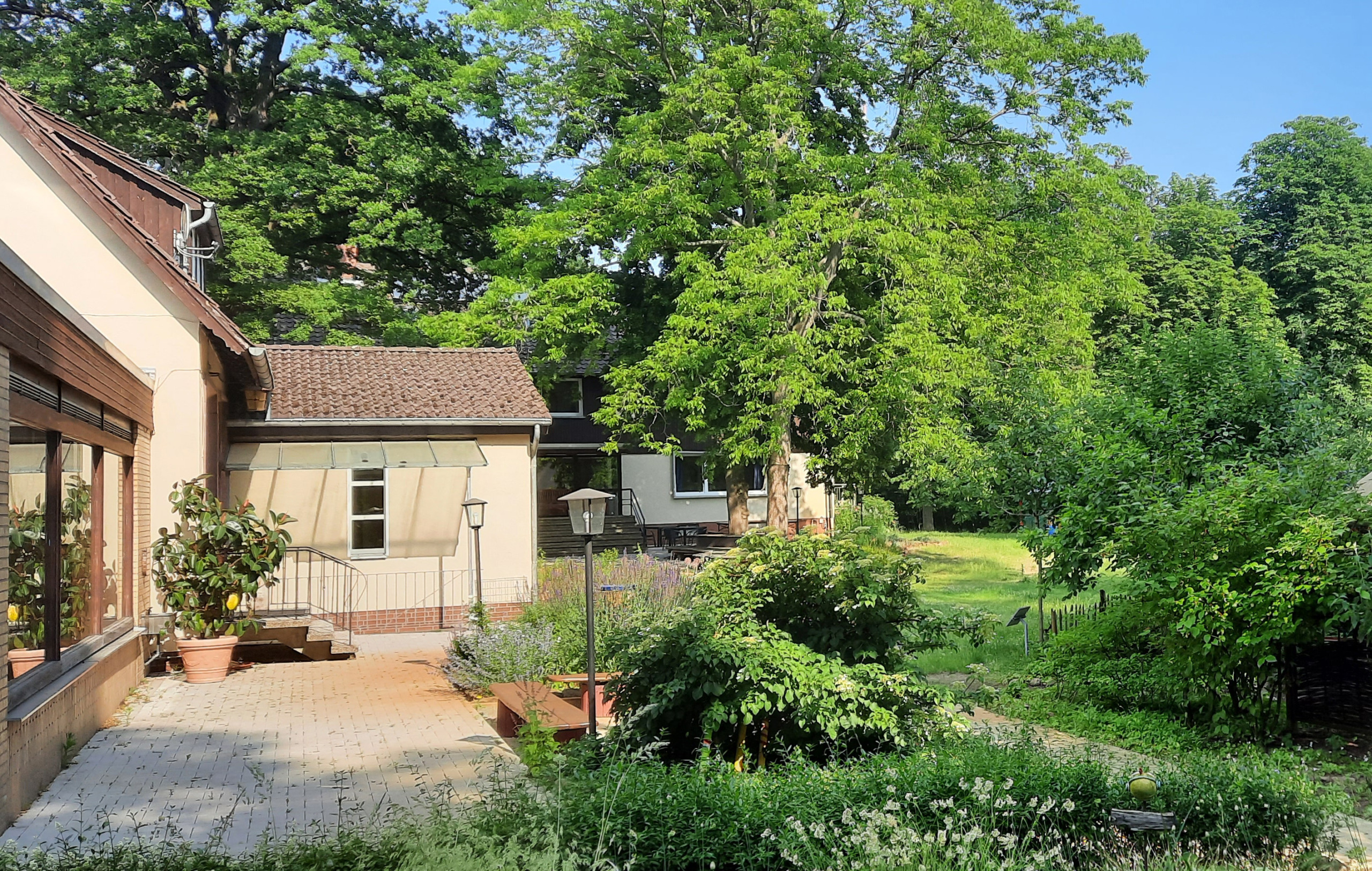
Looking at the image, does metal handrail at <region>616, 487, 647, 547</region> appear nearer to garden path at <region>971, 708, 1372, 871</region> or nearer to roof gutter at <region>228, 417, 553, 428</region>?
roof gutter at <region>228, 417, 553, 428</region>

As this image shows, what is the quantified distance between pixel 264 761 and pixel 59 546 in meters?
2.46

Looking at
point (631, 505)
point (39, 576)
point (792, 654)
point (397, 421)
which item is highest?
point (397, 421)

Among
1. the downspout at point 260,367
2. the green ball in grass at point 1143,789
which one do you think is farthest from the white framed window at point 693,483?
the green ball in grass at point 1143,789

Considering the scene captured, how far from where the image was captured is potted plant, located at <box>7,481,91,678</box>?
25.3 ft

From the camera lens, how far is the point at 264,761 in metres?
8.96

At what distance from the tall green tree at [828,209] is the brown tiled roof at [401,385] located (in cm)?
332

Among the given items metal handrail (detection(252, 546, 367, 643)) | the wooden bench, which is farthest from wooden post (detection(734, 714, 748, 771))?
metal handrail (detection(252, 546, 367, 643))

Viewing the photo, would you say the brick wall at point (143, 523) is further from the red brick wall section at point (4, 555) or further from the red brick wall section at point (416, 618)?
the red brick wall section at point (4, 555)

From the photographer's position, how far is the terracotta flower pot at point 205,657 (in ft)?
42.5

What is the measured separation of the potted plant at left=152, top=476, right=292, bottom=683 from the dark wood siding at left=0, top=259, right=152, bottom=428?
6.37 ft

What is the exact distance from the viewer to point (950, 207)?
23359 mm

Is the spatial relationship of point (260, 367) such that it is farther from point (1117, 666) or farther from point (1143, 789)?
point (1143, 789)

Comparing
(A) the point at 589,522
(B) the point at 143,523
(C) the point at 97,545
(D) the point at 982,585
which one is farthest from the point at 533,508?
(D) the point at 982,585

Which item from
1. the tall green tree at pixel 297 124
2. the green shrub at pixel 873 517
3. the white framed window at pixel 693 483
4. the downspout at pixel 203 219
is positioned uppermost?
the tall green tree at pixel 297 124
